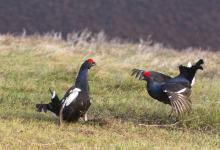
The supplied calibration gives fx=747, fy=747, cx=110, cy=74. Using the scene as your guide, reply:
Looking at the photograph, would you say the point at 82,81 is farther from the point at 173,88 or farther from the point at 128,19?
the point at 128,19

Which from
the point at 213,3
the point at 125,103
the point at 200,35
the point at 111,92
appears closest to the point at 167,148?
the point at 125,103

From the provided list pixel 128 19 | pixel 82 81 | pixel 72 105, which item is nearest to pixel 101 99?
pixel 82 81

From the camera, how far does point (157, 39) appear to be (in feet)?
69.5

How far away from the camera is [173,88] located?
9758mm

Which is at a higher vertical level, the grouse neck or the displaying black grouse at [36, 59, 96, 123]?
Result: the grouse neck

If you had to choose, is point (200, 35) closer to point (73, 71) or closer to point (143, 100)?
point (73, 71)

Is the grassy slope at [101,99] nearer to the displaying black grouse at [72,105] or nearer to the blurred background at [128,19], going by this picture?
the displaying black grouse at [72,105]

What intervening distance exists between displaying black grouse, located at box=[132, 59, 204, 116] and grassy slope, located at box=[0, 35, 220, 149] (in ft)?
1.14

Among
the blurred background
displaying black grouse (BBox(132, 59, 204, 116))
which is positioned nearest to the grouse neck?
displaying black grouse (BBox(132, 59, 204, 116))

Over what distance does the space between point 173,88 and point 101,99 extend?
5.87 ft

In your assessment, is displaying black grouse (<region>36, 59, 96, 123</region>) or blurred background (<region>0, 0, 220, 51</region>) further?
blurred background (<region>0, 0, 220, 51</region>)

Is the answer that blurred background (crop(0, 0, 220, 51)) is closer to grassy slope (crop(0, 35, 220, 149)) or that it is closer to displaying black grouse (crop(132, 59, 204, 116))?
grassy slope (crop(0, 35, 220, 149))

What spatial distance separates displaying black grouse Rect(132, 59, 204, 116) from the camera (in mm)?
9547

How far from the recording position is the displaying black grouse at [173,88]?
9.55 meters
